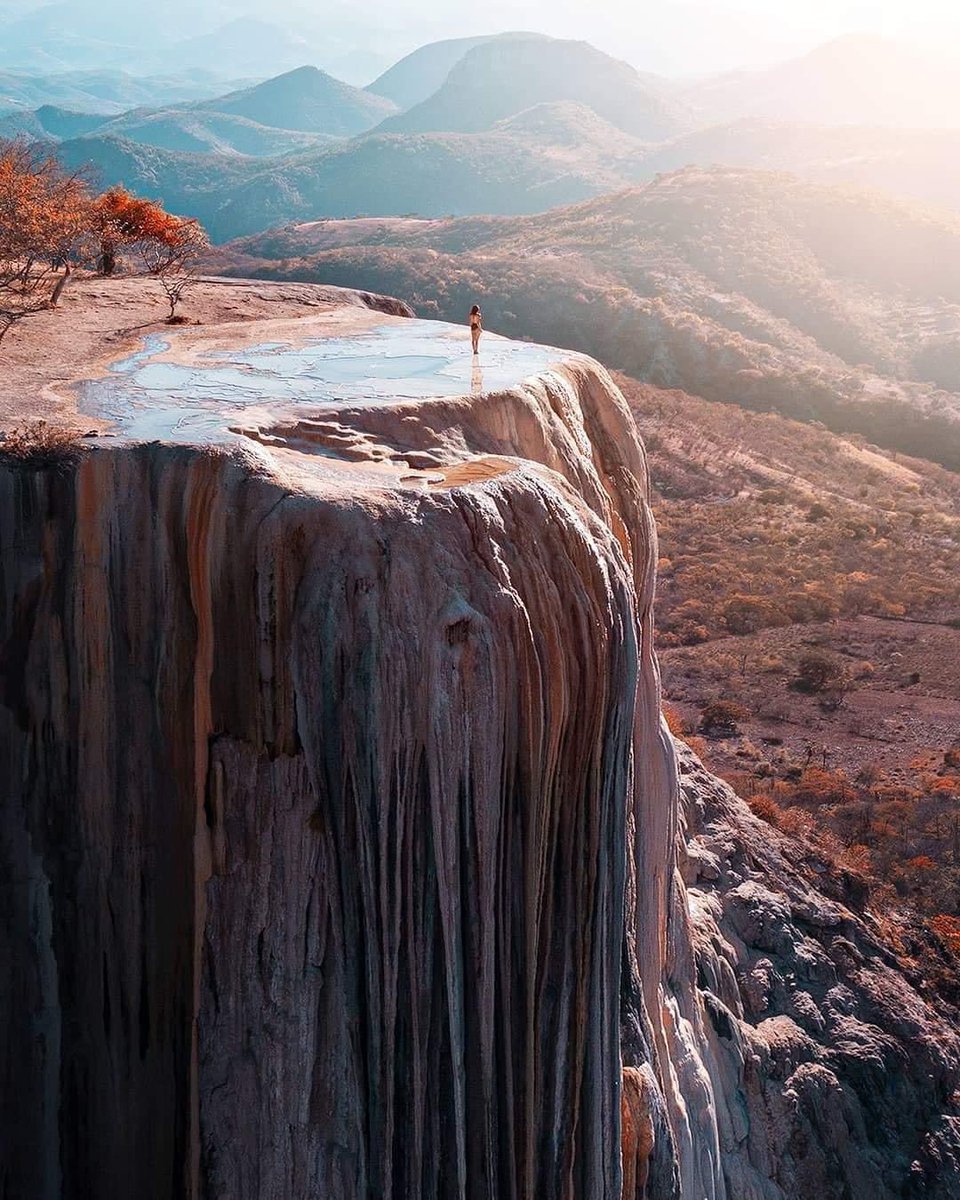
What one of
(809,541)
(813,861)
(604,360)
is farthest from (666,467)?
(813,861)

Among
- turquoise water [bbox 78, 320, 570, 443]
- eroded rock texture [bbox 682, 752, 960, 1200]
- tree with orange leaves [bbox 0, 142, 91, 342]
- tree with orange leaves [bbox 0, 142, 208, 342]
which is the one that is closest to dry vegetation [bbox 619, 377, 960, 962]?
eroded rock texture [bbox 682, 752, 960, 1200]

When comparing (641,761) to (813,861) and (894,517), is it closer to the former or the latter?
(813,861)

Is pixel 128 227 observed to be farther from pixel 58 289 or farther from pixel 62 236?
pixel 58 289

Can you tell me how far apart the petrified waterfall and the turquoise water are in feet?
1.73

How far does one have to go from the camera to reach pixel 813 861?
12398 millimetres

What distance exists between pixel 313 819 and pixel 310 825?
0.03 metres

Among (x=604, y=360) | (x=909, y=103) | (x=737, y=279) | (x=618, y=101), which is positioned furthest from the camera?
(x=618, y=101)

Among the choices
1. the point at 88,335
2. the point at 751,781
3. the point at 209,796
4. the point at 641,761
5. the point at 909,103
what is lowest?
A: the point at 751,781

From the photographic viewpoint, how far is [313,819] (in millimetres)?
5379

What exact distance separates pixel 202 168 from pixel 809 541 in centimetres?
11748

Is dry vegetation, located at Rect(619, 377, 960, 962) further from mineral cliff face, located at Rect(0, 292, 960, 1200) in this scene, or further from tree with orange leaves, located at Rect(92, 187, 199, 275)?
tree with orange leaves, located at Rect(92, 187, 199, 275)

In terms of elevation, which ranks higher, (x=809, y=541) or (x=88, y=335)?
(x=88, y=335)

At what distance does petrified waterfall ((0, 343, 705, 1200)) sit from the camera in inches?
209

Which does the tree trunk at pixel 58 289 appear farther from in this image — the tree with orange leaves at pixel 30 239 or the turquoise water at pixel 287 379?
the turquoise water at pixel 287 379
